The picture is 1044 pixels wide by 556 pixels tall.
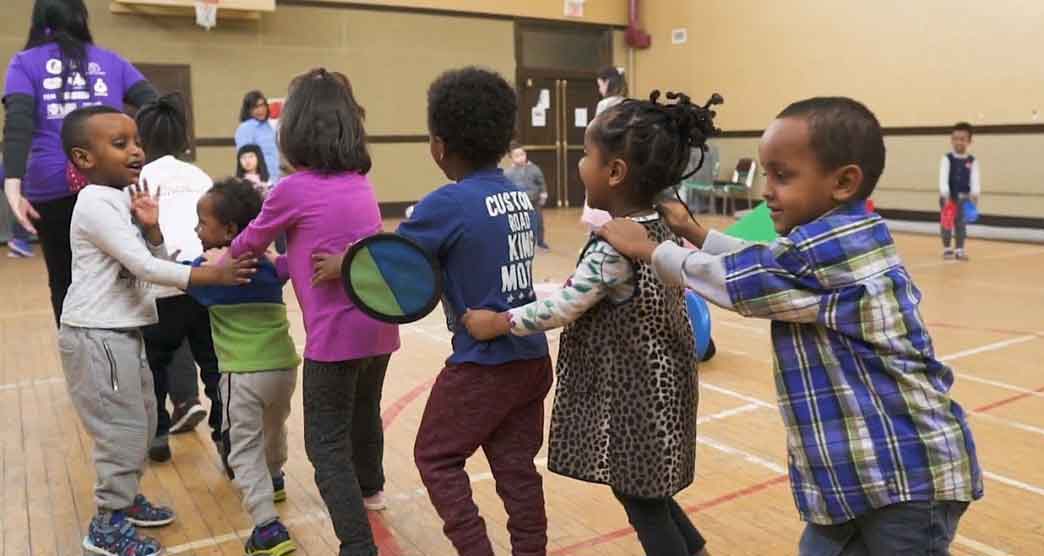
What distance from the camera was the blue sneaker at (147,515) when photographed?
2.93m

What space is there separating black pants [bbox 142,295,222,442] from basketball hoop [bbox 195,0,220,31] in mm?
9492

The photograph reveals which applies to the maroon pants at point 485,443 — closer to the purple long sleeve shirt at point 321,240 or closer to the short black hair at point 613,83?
the purple long sleeve shirt at point 321,240


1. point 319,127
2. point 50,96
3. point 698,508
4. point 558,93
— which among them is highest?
point 558,93

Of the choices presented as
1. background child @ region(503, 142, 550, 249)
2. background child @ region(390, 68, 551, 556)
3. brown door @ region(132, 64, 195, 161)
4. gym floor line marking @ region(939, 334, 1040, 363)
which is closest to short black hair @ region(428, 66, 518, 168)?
background child @ region(390, 68, 551, 556)

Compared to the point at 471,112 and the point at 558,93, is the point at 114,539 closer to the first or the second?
the point at 471,112

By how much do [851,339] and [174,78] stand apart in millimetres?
12431

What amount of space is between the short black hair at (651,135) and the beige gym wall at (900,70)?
11.2m

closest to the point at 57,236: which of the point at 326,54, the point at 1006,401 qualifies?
the point at 1006,401

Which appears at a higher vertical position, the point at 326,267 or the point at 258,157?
the point at 258,157

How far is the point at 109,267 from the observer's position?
8.44 ft

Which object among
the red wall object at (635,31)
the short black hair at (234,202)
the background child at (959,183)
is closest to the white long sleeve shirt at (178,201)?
the short black hair at (234,202)

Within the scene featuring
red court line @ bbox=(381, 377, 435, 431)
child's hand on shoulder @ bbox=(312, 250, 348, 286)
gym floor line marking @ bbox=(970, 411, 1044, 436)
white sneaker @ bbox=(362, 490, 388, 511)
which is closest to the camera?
child's hand on shoulder @ bbox=(312, 250, 348, 286)

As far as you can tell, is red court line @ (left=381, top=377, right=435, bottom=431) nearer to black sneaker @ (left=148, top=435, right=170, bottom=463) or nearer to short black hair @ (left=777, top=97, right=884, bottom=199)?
black sneaker @ (left=148, top=435, right=170, bottom=463)

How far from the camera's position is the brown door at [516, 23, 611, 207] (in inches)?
612
